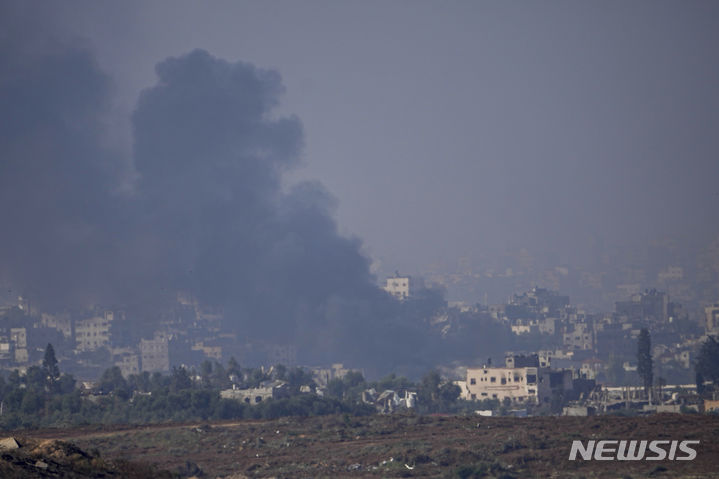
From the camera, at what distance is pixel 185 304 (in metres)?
173

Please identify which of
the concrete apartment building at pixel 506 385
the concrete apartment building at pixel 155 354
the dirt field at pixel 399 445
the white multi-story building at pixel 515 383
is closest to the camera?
the dirt field at pixel 399 445

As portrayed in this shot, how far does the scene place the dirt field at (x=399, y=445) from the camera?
41281mm

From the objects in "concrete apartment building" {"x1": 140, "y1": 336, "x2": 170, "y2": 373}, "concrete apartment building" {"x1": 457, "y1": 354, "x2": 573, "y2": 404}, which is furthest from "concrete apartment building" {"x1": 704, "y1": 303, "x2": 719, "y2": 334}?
"concrete apartment building" {"x1": 140, "y1": 336, "x2": 170, "y2": 373}

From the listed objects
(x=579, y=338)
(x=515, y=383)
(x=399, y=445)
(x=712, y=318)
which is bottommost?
(x=399, y=445)

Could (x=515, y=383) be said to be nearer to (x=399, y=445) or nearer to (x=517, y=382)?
(x=517, y=382)

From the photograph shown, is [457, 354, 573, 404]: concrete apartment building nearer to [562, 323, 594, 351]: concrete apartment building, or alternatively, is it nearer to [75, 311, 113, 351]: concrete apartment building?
[562, 323, 594, 351]: concrete apartment building

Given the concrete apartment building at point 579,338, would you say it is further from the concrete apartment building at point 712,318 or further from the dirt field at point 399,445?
the dirt field at point 399,445

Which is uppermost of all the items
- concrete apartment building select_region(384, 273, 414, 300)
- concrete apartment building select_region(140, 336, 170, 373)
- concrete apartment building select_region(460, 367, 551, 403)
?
concrete apartment building select_region(384, 273, 414, 300)

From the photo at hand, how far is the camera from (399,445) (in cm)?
4738

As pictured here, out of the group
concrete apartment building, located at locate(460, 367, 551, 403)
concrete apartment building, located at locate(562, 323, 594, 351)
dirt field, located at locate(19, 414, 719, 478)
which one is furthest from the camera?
concrete apartment building, located at locate(562, 323, 594, 351)

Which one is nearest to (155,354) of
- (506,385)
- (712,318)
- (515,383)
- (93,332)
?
(93,332)

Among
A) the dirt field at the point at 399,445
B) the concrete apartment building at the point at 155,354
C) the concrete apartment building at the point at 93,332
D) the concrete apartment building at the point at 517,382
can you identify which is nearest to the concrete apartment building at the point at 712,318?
the concrete apartment building at the point at 517,382

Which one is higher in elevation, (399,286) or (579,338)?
(399,286)

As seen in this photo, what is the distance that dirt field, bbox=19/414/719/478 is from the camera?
4128 cm
